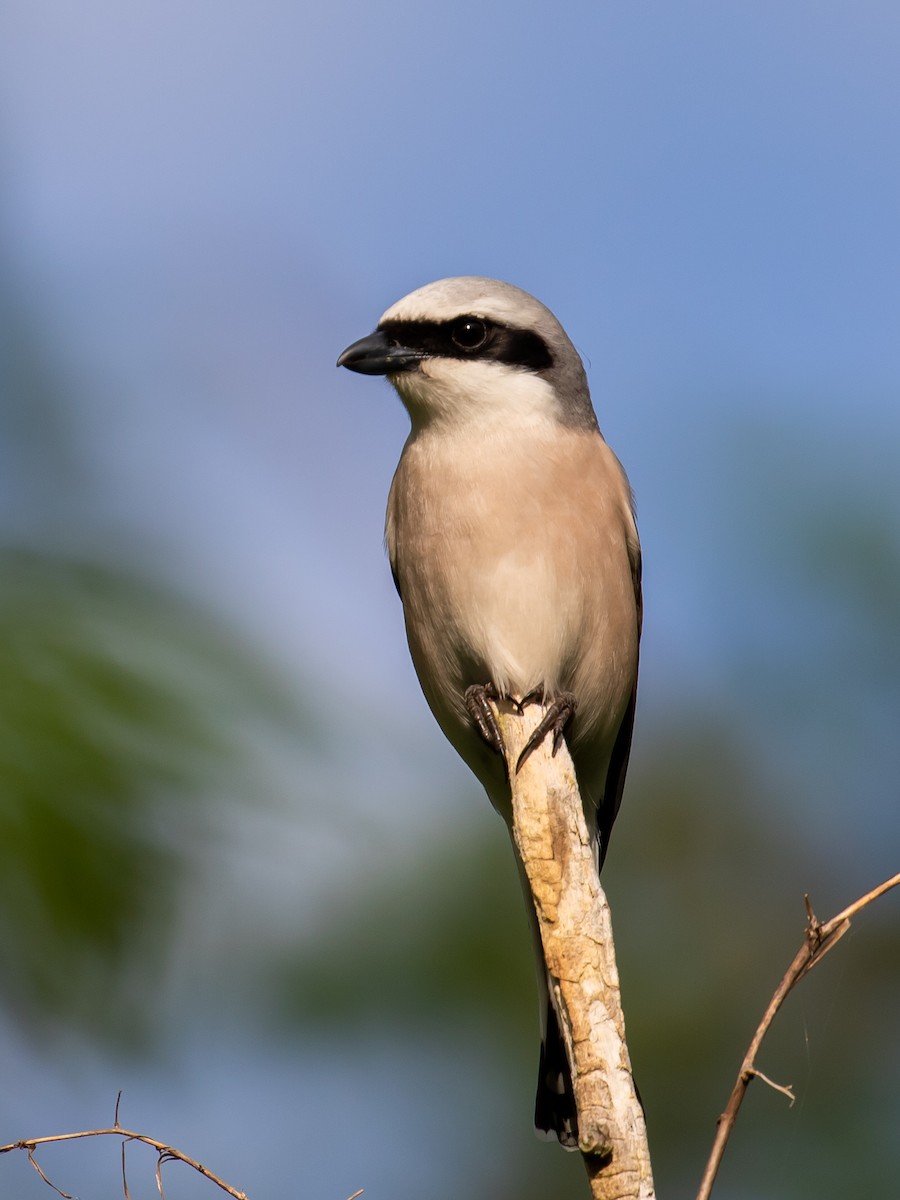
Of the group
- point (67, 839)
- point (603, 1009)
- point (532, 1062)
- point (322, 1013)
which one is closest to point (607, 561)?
point (603, 1009)

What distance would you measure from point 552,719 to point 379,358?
93cm

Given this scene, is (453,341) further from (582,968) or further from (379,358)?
(582,968)

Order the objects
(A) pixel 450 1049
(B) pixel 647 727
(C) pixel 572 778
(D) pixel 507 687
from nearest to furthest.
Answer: (C) pixel 572 778, (D) pixel 507 687, (A) pixel 450 1049, (B) pixel 647 727

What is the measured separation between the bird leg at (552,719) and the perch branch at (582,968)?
0.06 ft

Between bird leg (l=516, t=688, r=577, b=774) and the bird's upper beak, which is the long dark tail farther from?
the bird's upper beak

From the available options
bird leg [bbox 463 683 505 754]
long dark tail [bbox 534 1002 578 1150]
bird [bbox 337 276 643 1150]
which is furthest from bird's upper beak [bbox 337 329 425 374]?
long dark tail [bbox 534 1002 578 1150]

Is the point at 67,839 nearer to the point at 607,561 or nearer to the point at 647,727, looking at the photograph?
the point at 607,561

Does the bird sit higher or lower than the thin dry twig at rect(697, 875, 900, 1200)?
higher

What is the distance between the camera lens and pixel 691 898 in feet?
16.8

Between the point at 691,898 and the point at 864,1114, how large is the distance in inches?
38.7

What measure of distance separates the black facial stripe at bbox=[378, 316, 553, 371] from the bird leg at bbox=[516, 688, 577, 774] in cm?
78

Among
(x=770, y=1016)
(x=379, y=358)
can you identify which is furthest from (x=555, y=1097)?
(x=379, y=358)

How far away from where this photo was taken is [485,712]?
301 centimetres

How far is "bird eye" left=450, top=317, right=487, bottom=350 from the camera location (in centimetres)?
316
